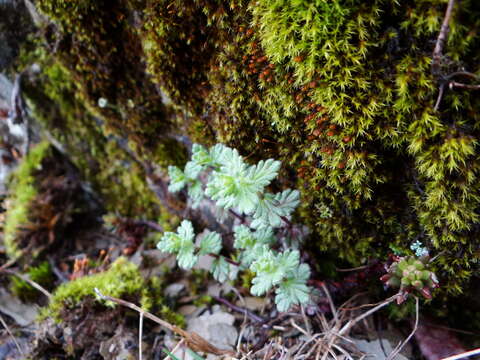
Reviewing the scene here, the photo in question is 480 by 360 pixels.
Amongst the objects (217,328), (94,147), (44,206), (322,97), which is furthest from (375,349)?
(44,206)

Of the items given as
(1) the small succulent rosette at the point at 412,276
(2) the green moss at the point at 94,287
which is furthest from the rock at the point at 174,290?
(1) the small succulent rosette at the point at 412,276

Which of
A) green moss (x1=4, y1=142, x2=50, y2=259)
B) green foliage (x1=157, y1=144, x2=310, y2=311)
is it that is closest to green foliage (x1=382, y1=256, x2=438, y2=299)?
green foliage (x1=157, y1=144, x2=310, y2=311)

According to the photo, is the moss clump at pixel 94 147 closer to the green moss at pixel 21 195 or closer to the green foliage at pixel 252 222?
the green moss at pixel 21 195

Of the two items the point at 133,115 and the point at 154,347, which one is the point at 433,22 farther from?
the point at 154,347

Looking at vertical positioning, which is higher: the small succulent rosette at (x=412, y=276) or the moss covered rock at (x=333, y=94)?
the moss covered rock at (x=333, y=94)

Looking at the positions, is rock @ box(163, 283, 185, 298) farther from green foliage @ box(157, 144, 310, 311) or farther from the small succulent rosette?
the small succulent rosette

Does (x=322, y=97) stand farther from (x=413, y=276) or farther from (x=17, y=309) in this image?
(x=17, y=309)

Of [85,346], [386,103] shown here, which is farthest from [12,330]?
[386,103]
